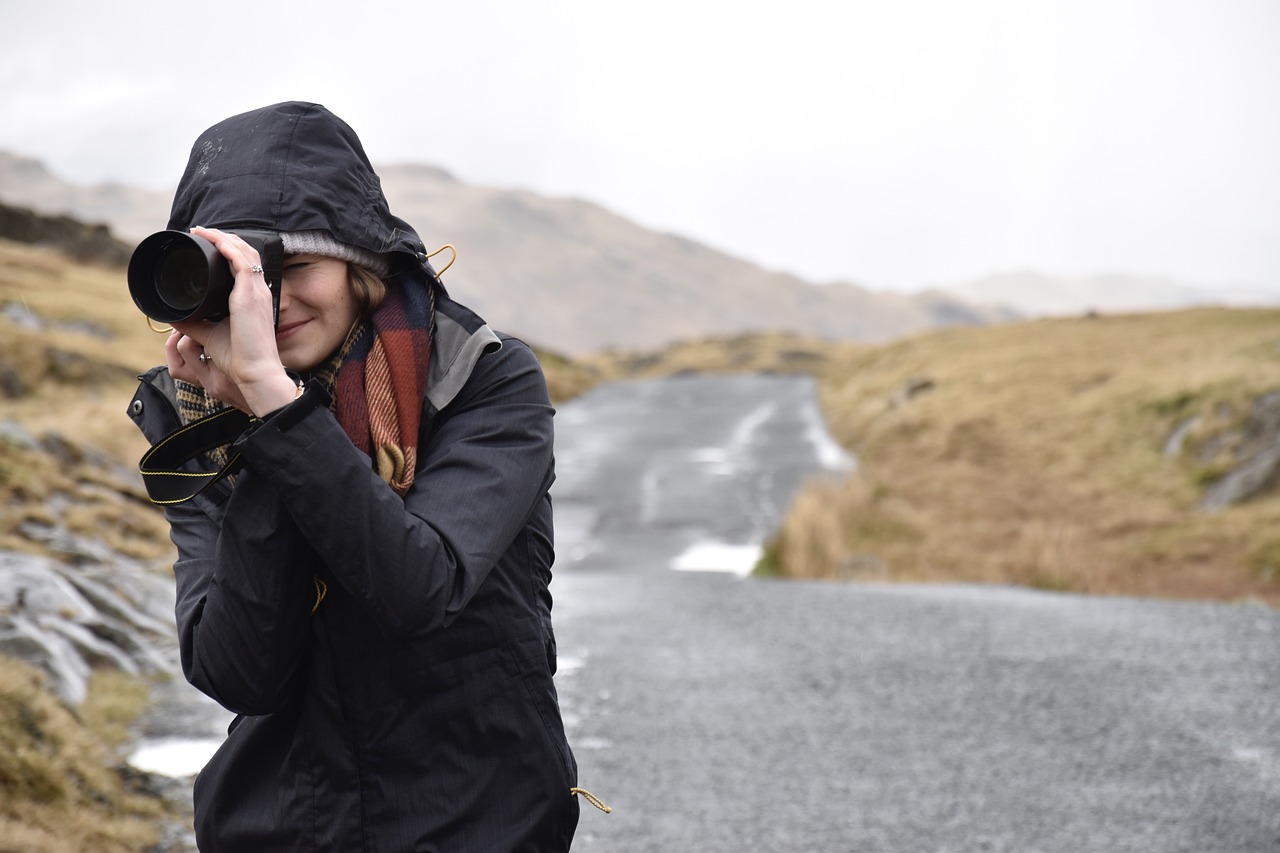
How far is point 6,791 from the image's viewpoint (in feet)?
11.7

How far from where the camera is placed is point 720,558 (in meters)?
12.6

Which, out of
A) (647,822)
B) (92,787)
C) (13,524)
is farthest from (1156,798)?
(13,524)

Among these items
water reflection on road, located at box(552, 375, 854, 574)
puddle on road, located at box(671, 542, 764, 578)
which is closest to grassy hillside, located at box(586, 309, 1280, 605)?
puddle on road, located at box(671, 542, 764, 578)

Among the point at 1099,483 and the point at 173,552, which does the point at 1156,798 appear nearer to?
the point at 173,552

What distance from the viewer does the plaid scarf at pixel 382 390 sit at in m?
1.56

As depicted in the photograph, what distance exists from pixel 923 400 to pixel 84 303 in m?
17.3

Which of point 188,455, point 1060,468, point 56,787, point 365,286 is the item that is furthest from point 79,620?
point 1060,468

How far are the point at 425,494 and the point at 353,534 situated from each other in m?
0.15

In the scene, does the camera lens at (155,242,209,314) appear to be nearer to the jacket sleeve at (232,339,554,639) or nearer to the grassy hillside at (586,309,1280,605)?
the jacket sleeve at (232,339,554,639)

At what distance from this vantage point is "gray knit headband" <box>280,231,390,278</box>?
59.7 inches

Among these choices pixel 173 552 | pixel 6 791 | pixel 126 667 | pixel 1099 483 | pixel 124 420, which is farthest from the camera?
pixel 1099 483

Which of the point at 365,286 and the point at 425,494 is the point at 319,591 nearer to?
the point at 425,494

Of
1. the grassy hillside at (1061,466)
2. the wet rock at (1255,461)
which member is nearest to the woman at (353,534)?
the grassy hillside at (1061,466)

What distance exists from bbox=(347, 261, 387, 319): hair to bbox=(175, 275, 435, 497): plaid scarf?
0.05 feet
